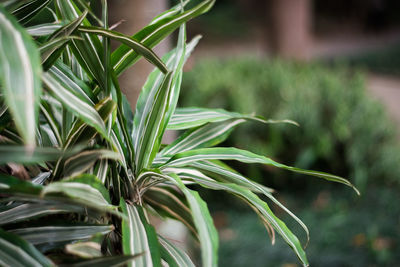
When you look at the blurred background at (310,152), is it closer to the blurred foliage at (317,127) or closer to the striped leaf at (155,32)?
the blurred foliage at (317,127)

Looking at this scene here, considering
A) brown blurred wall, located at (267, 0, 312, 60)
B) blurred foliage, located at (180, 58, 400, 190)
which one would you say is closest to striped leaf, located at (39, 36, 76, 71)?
blurred foliage, located at (180, 58, 400, 190)

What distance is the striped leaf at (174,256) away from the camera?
0.69 meters

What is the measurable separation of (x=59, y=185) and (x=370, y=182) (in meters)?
2.94

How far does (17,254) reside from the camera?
0.54 m

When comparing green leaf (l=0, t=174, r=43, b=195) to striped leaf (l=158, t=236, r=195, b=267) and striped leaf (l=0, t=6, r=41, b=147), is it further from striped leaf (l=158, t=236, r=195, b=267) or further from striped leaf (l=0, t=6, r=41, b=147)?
striped leaf (l=158, t=236, r=195, b=267)

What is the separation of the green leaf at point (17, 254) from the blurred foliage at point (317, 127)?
2411mm

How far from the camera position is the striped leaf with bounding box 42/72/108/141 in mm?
569

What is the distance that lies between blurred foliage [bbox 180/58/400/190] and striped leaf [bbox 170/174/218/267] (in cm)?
231

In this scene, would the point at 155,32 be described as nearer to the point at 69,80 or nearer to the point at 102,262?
the point at 69,80

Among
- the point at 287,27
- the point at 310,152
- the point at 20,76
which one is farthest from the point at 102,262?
the point at 287,27

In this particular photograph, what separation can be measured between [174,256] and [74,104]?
0.96 feet

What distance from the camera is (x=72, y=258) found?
560 millimetres

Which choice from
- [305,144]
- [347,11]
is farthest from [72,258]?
[347,11]

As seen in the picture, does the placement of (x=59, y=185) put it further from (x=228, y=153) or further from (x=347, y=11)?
(x=347, y=11)
